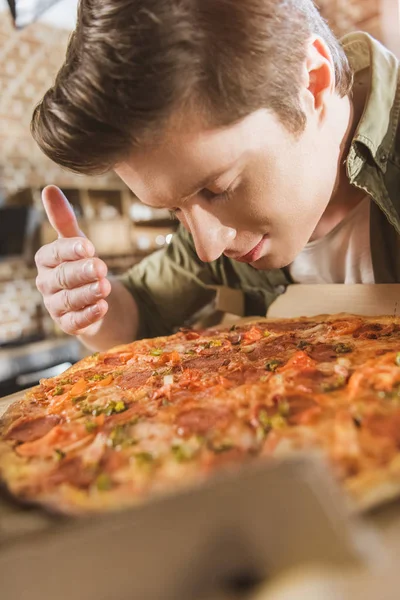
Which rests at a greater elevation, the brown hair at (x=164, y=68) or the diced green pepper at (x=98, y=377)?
the brown hair at (x=164, y=68)

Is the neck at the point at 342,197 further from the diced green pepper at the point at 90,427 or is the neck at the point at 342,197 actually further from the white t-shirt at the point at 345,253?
the diced green pepper at the point at 90,427

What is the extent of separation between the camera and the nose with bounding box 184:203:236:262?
0.95 metres

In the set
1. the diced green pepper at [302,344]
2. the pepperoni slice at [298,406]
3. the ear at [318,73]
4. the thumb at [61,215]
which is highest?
the ear at [318,73]

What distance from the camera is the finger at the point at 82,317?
3.89 feet

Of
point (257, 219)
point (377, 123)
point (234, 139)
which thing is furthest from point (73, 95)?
point (377, 123)

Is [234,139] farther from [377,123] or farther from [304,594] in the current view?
[304,594]

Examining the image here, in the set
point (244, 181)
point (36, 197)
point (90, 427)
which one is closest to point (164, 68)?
point (244, 181)

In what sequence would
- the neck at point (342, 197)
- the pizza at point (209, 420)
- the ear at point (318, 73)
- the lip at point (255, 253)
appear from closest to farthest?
1. the pizza at point (209, 420)
2. the ear at point (318, 73)
3. the lip at point (255, 253)
4. the neck at point (342, 197)

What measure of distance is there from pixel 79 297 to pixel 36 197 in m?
2.54

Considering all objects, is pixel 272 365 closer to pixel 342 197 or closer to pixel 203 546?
pixel 203 546

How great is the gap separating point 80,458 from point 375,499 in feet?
1.34

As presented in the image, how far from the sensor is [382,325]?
1.11m

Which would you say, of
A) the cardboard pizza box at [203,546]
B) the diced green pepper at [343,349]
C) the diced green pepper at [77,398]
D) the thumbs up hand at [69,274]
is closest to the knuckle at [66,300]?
the thumbs up hand at [69,274]

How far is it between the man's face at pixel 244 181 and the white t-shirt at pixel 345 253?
0.23 metres
